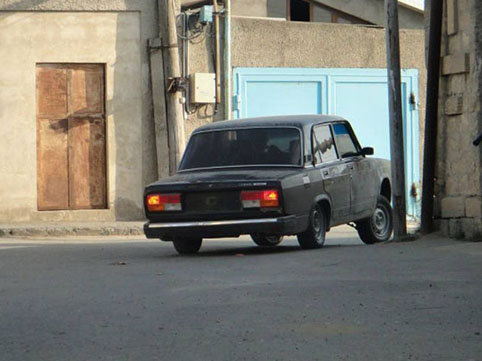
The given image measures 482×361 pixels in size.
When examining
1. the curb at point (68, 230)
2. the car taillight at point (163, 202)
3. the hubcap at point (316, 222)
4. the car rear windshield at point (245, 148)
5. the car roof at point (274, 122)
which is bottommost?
the curb at point (68, 230)

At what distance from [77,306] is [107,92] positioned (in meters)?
13.6

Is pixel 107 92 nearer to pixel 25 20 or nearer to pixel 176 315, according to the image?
pixel 25 20

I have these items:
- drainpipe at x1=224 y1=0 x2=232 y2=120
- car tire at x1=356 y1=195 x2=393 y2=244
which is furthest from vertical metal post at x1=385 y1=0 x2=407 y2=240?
drainpipe at x1=224 y1=0 x2=232 y2=120

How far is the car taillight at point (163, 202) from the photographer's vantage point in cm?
1404

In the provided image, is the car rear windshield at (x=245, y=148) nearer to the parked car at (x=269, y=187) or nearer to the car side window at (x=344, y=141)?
the parked car at (x=269, y=187)

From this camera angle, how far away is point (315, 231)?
14.5 metres

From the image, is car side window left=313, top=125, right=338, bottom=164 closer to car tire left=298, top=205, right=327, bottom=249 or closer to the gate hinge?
car tire left=298, top=205, right=327, bottom=249

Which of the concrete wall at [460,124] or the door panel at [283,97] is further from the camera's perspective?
the door panel at [283,97]

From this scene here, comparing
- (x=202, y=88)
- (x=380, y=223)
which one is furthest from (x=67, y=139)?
(x=380, y=223)

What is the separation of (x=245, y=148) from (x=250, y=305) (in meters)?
6.14

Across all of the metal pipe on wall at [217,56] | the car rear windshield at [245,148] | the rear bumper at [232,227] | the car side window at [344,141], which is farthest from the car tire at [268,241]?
the metal pipe on wall at [217,56]

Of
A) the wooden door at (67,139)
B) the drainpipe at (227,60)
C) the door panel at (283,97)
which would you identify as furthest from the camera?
the door panel at (283,97)

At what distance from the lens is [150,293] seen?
988 centimetres

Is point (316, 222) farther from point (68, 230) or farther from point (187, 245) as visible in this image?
point (68, 230)
